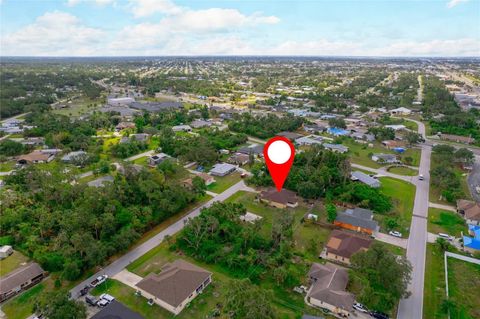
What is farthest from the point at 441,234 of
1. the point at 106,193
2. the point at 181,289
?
the point at 106,193

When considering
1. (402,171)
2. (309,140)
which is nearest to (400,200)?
(402,171)

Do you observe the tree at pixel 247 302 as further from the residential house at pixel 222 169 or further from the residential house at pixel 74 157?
the residential house at pixel 74 157

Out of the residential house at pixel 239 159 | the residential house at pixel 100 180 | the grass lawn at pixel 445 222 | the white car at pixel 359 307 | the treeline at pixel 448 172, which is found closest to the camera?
the white car at pixel 359 307

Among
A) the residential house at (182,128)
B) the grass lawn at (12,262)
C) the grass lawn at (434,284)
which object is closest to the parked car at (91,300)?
the grass lawn at (12,262)

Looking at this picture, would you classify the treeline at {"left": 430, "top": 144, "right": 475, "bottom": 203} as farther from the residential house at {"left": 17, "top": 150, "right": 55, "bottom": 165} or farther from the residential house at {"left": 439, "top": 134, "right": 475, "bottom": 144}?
the residential house at {"left": 17, "top": 150, "right": 55, "bottom": 165}

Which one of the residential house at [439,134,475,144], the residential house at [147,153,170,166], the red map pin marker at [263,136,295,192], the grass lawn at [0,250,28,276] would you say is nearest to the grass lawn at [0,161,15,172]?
the residential house at [147,153,170,166]

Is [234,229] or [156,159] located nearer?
[234,229]

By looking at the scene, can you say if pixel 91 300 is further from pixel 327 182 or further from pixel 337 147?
pixel 337 147
